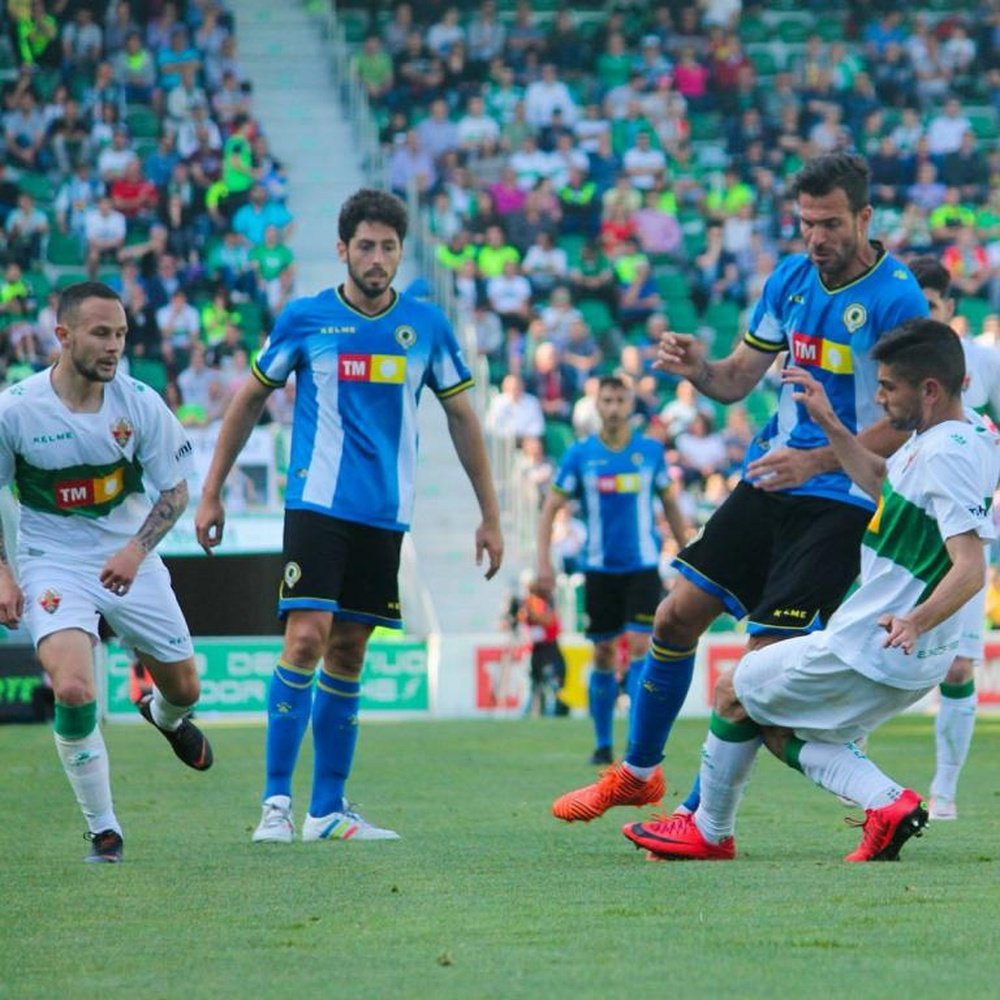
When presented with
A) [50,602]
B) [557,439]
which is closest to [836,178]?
[50,602]

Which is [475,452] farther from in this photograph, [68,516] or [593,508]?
[593,508]

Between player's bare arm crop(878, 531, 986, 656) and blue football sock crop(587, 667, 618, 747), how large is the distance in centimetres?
757

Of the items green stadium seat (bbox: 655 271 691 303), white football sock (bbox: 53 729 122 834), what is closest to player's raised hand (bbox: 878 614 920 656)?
white football sock (bbox: 53 729 122 834)

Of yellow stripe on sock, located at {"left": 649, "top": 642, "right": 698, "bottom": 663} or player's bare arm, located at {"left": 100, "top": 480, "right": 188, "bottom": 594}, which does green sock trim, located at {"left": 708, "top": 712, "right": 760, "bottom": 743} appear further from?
player's bare arm, located at {"left": 100, "top": 480, "right": 188, "bottom": 594}

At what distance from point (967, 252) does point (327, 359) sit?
66.7ft

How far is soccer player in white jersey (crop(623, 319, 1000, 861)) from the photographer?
656 centimetres

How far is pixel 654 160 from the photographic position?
28750 millimetres

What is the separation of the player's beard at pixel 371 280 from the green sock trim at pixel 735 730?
93.3 inches

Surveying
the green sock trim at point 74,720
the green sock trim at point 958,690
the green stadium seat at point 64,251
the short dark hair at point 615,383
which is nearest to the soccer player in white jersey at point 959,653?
the green sock trim at point 958,690

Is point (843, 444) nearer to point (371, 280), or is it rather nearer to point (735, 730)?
point (735, 730)

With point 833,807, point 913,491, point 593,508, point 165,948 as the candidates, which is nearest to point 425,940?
point 165,948

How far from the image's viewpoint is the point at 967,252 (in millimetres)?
27734

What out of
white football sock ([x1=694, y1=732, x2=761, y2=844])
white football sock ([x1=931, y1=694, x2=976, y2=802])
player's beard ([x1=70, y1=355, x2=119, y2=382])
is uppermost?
player's beard ([x1=70, y1=355, x2=119, y2=382])

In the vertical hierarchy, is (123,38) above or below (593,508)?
above
